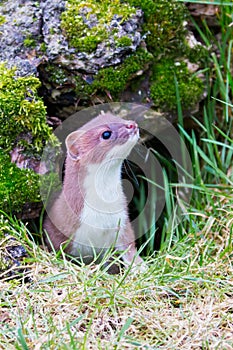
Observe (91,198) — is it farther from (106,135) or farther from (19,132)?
(19,132)

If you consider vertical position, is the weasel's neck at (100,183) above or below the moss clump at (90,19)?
below

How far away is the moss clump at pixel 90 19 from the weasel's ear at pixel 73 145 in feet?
1.91

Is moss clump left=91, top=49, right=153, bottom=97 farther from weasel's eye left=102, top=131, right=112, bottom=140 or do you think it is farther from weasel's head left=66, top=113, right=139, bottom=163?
weasel's eye left=102, top=131, right=112, bottom=140

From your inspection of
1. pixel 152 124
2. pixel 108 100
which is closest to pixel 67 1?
pixel 108 100

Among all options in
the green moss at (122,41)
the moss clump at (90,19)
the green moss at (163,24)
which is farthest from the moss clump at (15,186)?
the green moss at (163,24)

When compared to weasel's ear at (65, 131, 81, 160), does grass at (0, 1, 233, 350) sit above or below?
below

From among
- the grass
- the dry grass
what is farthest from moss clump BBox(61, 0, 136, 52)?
the dry grass

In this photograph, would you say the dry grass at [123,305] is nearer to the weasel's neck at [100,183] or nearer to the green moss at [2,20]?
the weasel's neck at [100,183]

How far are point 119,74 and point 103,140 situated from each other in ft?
1.97

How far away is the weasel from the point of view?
10.7 ft

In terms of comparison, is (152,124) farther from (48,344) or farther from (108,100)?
(48,344)

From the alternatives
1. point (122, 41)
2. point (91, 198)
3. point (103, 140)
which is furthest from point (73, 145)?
point (122, 41)

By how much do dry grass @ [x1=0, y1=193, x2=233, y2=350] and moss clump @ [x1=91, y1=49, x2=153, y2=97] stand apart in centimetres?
110

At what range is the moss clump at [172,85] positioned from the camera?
3.86m
